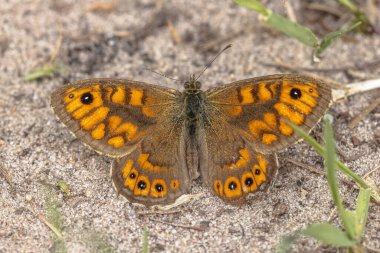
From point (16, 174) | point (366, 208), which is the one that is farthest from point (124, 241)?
point (366, 208)

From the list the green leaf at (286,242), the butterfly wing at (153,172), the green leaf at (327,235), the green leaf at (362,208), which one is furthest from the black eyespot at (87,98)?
the green leaf at (362,208)

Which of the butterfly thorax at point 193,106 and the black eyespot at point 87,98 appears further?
the butterfly thorax at point 193,106

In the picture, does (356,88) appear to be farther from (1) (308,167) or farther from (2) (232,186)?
(2) (232,186)

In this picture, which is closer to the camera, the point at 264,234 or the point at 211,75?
the point at 264,234

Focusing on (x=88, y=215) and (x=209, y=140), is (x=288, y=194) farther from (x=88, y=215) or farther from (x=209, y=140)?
(x=88, y=215)

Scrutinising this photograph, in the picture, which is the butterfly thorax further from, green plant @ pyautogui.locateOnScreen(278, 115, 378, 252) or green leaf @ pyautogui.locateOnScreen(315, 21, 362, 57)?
green leaf @ pyautogui.locateOnScreen(315, 21, 362, 57)

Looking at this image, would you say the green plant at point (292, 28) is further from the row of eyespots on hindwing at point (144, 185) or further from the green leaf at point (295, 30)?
the row of eyespots on hindwing at point (144, 185)
